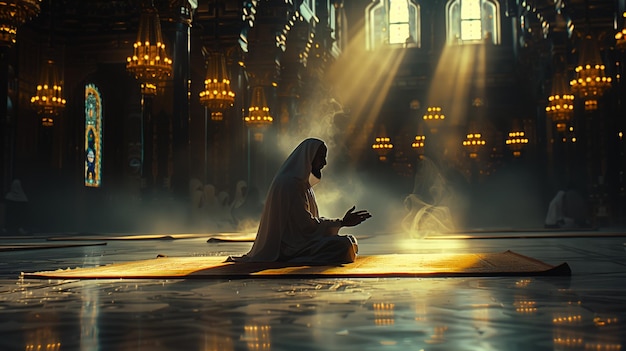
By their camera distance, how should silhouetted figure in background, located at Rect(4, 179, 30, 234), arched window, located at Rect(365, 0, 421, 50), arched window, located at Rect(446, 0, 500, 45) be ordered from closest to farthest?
silhouetted figure in background, located at Rect(4, 179, 30, 234) → arched window, located at Rect(446, 0, 500, 45) → arched window, located at Rect(365, 0, 421, 50)

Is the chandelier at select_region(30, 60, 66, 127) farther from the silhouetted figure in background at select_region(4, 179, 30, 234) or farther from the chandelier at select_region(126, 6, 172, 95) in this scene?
the chandelier at select_region(126, 6, 172, 95)

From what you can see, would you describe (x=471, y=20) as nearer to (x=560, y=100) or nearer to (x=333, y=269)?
(x=560, y=100)

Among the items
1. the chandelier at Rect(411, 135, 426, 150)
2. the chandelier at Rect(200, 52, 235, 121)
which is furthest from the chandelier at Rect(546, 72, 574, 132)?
the chandelier at Rect(411, 135, 426, 150)

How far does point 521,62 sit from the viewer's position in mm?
24969

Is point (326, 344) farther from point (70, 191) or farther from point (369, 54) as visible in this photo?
point (369, 54)

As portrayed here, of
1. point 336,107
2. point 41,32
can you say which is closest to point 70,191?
point 41,32

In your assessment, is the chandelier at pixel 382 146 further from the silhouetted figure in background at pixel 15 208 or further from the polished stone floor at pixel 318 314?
the polished stone floor at pixel 318 314

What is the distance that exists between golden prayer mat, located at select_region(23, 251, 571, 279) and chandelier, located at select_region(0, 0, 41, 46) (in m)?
3.73

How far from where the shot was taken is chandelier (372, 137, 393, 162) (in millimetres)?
26109

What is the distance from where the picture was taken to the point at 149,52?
11.1m

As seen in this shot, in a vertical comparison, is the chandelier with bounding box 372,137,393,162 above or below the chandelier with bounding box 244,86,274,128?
below

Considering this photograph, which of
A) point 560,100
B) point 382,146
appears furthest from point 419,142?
point 560,100

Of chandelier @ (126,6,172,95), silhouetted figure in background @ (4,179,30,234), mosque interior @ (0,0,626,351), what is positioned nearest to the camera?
mosque interior @ (0,0,626,351)

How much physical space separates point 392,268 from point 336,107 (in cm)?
2174
